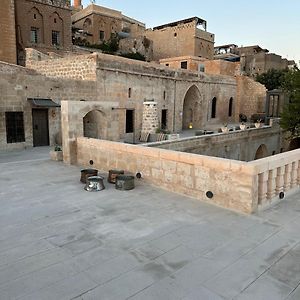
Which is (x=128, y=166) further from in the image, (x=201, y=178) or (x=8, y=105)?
(x=8, y=105)

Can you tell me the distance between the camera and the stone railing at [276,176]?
492 cm

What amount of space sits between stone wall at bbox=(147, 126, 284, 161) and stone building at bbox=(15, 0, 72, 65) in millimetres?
20786

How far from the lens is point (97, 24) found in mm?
39031

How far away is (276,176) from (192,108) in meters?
20.1

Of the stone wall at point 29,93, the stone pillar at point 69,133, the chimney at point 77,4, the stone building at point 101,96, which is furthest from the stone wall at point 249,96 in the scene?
the chimney at point 77,4

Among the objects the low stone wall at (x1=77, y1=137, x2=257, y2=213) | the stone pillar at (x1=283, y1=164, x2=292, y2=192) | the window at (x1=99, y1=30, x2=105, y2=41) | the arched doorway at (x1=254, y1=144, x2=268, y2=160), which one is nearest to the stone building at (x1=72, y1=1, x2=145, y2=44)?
the window at (x1=99, y1=30, x2=105, y2=41)

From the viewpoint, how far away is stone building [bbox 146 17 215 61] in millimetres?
37312

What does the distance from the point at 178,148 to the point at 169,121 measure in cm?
1044

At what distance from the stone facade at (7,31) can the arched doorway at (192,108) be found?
15289 mm

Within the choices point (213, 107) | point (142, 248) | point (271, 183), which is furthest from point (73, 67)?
point (213, 107)

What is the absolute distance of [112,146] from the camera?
7512 mm

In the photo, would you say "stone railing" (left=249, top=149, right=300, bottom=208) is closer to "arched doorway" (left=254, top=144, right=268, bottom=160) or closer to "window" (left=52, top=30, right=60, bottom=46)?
"arched doorway" (left=254, top=144, right=268, bottom=160)

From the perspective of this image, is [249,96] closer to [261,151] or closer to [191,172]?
[261,151]

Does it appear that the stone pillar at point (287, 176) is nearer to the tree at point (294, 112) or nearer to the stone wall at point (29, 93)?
the tree at point (294, 112)
